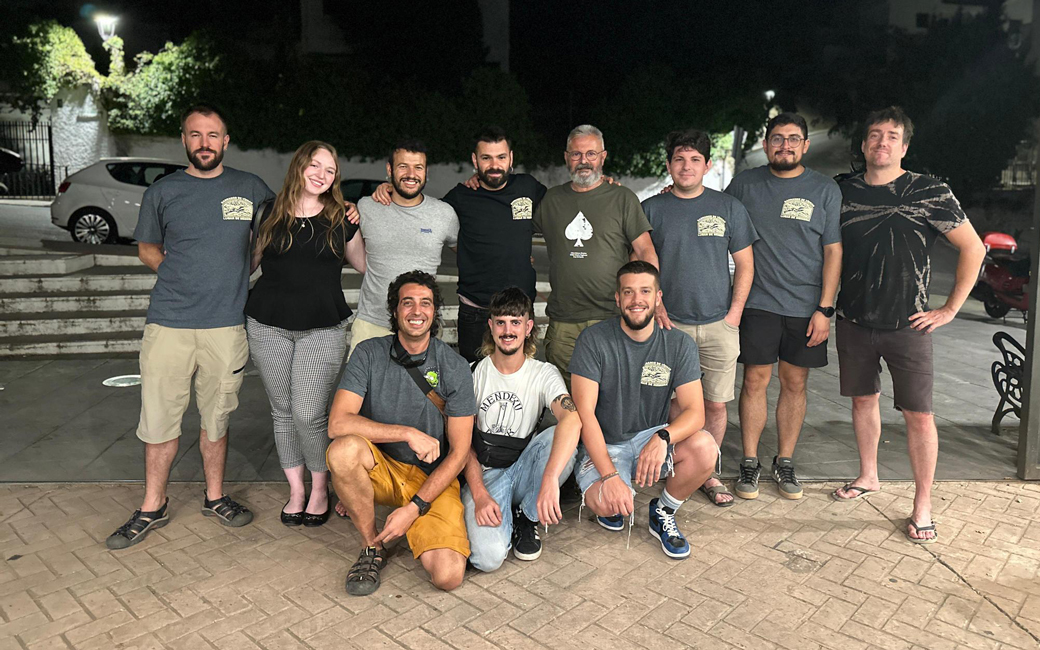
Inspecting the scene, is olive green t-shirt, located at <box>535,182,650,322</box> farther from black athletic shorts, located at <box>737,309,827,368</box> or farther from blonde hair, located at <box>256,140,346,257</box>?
blonde hair, located at <box>256,140,346,257</box>

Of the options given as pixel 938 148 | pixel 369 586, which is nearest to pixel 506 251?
pixel 369 586

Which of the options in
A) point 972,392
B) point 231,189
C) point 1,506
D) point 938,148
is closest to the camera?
point 231,189

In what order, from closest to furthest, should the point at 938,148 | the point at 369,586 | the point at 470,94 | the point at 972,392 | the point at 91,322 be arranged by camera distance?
the point at 369,586 → the point at 972,392 → the point at 91,322 → the point at 470,94 → the point at 938,148

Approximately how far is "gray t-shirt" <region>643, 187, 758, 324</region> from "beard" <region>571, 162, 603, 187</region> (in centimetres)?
34

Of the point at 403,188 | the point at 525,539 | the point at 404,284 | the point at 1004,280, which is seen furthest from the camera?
the point at 1004,280

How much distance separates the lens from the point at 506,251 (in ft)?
14.8

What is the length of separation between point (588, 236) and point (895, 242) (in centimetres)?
160

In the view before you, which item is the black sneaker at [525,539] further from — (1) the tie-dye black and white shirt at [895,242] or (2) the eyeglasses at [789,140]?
(2) the eyeglasses at [789,140]

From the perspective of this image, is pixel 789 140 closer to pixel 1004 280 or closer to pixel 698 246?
pixel 698 246

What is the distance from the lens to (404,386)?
3879mm

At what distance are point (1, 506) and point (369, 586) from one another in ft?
7.60

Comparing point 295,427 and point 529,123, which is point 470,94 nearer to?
point 529,123

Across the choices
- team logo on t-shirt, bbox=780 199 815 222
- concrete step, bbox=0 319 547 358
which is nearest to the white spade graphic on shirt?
team logo on t-shirt, bbox=780 199 815 222

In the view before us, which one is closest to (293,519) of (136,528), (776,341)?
(136,528)
